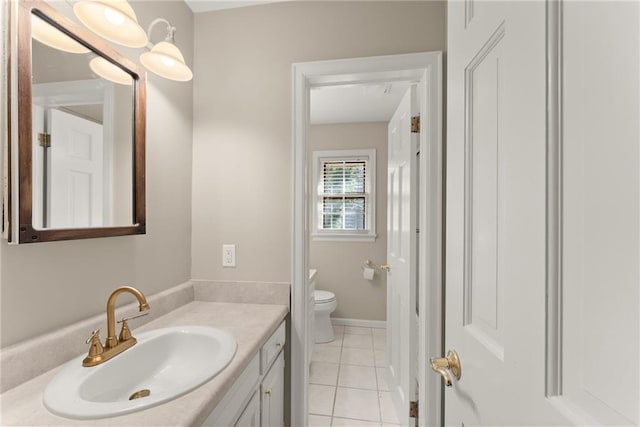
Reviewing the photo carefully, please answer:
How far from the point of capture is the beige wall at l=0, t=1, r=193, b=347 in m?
0.82

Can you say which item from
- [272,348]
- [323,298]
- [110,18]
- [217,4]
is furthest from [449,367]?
[323,298]

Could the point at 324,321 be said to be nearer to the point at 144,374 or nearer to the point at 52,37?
the point at 144,374

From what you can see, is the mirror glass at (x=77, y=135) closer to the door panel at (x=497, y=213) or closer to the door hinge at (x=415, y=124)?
the door panel at (x=497, y=213)

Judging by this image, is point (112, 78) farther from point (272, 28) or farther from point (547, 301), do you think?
point (547, 301)

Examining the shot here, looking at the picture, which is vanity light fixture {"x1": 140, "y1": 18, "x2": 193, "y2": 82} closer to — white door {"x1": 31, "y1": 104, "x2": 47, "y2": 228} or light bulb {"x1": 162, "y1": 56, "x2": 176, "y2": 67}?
light bulb {"x1": 162, "y1": 56, "x2": 176, "y2": 67}

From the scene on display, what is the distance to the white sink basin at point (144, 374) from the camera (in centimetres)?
68

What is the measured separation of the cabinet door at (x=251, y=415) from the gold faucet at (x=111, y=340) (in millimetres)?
449

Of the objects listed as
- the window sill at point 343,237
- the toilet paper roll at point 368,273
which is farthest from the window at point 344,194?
the toilet paper roll at point 368,273

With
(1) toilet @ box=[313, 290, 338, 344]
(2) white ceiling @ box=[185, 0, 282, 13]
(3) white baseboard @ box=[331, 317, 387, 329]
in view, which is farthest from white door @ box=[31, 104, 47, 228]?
(3) white baseboard @ box=[331, 317, 387, 329]

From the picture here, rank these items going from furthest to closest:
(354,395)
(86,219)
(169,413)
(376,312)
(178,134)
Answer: (376,312), (354,395), (178,134), (86,219), (169,413)

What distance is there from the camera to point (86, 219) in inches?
38.4

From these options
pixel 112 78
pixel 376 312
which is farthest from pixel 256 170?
pixel 376 312

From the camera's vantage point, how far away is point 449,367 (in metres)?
0.72

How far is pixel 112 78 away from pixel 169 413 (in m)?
1.14
